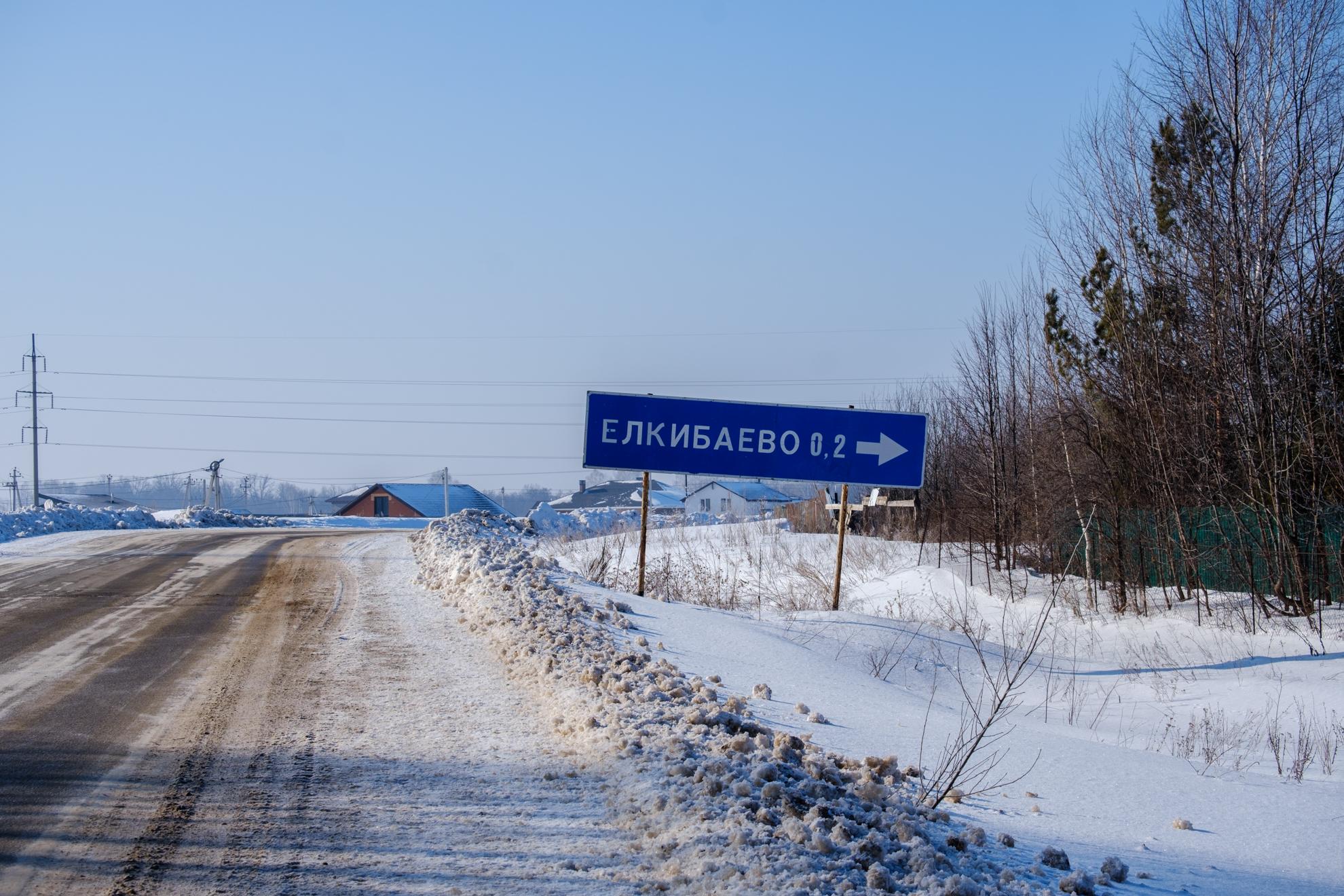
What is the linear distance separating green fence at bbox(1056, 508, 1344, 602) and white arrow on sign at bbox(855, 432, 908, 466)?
3114 mm

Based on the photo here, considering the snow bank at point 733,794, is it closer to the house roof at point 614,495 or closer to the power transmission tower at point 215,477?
the power transmission tower at point 215,477

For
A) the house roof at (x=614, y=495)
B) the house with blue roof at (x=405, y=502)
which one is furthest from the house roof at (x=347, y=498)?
the house roof at (x=614, y=495)

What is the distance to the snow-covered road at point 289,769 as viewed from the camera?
144 inches

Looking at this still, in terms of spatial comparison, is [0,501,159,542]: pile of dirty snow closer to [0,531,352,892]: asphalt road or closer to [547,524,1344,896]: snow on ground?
[0,531,352,892]: asphalt road

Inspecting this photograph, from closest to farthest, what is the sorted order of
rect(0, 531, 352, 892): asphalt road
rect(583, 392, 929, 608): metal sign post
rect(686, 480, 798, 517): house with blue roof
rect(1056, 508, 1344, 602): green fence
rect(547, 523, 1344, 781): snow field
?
rect(0, 531, 352, 892): asphalt road, rect(547, 523, 1344, 781): snow field, rect(583, 392, 929, 608): metal sign post, rect(1056, 508, 1344, 602): green fence, rect(686, 480, 798, 517): house with blue roof

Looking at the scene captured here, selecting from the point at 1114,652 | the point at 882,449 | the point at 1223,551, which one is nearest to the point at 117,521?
the point at 882,449

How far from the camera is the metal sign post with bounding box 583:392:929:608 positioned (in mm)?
11062

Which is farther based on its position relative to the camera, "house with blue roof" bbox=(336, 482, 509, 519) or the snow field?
"house with blue roof" bbox=(336, 482, 509, 519)

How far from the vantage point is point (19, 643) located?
8180 millimetres

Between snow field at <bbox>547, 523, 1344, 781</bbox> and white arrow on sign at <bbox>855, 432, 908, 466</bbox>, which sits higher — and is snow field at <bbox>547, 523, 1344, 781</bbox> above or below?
below

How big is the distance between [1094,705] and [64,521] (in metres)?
24.3

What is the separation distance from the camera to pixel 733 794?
4.22m

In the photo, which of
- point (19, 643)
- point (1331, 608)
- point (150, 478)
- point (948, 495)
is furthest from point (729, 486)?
point (19, 643)

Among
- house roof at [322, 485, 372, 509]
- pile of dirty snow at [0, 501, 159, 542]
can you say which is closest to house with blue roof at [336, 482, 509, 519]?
house roof at [322, 485, 372, 509]
